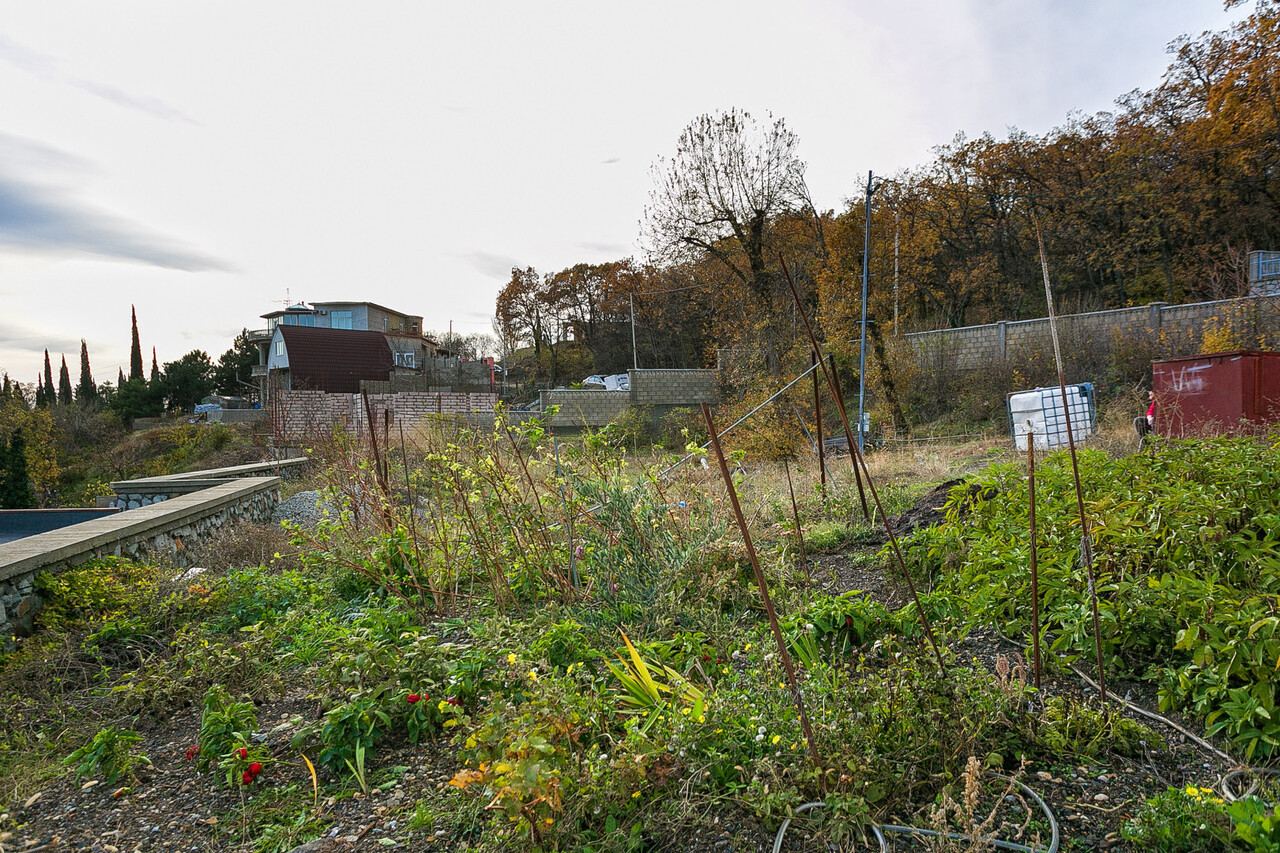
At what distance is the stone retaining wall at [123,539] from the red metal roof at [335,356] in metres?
23.9

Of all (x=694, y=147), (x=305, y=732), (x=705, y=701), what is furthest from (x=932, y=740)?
(x=694, y=147)

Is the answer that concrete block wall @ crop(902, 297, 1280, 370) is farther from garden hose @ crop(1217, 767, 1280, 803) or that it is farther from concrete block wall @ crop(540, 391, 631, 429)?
garden hose @ crop(1217, 767, 1280, 803)

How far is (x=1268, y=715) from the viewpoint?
1.75 metres

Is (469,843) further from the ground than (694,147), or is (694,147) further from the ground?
(694,147)

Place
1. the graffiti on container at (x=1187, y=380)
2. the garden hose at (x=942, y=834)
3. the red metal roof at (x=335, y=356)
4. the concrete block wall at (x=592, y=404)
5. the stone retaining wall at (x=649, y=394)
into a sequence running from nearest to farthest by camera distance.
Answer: the garden hose at (x=942, y=834) → the graffiti on container at (x=1187, y=380) → the concrete block wall at (x=592, y=404) → the stone retaining wall at (x=649, y=394) → the red metal roof at (x=335, y=356)

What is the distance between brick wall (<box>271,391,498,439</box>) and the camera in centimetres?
1381

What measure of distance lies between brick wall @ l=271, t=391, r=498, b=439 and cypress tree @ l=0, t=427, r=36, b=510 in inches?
205

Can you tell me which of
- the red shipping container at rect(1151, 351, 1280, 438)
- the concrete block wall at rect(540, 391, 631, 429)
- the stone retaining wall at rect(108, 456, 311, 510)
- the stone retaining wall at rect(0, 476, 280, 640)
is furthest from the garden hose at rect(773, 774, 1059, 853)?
the concrete block wall at rect(540, 391, 631, 429)

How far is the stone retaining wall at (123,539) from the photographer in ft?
11.1

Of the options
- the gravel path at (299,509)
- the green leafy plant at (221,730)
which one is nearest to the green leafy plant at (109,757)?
the green leafy plant at (221,730)

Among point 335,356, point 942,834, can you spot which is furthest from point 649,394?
point 942,834

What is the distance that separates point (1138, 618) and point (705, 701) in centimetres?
151

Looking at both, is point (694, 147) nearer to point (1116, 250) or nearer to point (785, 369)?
point (785, 369)

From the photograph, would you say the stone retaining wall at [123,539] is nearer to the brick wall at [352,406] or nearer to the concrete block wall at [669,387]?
the brick wall at [352,406]
